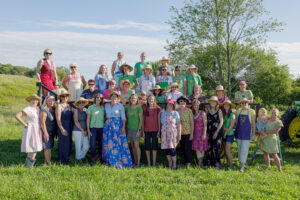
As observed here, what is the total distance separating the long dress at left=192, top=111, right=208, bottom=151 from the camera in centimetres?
698

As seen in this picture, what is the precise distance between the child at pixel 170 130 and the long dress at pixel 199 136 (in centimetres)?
54

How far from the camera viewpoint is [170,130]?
6766mm

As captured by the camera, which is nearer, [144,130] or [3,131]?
[144,130]

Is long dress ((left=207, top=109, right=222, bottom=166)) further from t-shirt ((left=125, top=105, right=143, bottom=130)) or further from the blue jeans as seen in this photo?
the blue jeans

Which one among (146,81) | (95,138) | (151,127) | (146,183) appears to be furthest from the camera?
(146,81)

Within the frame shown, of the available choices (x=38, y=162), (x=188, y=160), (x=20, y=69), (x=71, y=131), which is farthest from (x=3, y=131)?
(x=20, y=69)

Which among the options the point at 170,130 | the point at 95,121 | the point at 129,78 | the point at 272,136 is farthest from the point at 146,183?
the point at 129,78

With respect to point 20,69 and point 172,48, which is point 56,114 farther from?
point 20,69

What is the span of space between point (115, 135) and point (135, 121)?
67 centimetres

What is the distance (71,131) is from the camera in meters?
7.16

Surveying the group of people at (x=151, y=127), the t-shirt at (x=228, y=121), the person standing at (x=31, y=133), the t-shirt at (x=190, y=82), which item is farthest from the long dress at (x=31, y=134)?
the t-shirt at (x=228, y=121)

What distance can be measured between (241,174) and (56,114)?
4.98m

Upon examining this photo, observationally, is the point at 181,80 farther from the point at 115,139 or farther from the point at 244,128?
the point at 115,139

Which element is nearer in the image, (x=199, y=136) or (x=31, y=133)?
(x=31, y=133)
